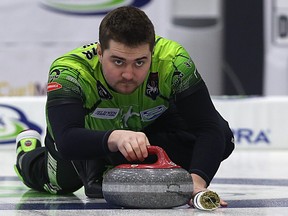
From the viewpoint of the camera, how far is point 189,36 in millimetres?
10188

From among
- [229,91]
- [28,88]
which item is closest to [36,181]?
[28,88]

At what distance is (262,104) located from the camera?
7.84 metres

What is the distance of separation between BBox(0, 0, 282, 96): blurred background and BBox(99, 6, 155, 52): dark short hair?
18.5ft

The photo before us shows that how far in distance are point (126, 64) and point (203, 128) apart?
1.86 feet

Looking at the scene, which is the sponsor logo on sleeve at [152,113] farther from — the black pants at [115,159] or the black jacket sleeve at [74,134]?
the black jacket sleeve at [74,134]

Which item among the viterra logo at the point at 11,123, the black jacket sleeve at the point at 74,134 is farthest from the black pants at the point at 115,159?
the viterra logo at the point at 11,123

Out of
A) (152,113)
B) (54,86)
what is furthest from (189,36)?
(54,86)

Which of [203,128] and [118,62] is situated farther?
[203,128]

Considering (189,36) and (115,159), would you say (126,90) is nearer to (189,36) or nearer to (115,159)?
(115,159)

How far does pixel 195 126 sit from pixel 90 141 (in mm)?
624

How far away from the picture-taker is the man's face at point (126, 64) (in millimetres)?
3926

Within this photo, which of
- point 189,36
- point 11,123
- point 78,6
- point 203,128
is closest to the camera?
point 203,128

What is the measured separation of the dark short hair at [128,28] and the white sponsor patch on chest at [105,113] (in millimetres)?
452

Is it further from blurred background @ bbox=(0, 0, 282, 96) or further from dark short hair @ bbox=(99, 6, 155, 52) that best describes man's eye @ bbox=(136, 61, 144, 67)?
blurred background @ bbox=(0, 0, 282, 96)
